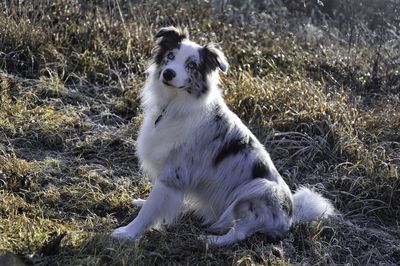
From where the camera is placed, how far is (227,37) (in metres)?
9.12

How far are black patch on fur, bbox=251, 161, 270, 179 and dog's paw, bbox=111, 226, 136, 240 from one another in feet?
3.23

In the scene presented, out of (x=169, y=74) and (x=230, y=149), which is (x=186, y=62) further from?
(x=230, y=149)

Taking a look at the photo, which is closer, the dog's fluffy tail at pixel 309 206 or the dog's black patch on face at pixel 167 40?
the dog's black patch on face at pixel 167 40

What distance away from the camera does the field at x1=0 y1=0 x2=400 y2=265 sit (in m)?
4.61

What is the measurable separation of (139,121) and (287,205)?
7.61 ft

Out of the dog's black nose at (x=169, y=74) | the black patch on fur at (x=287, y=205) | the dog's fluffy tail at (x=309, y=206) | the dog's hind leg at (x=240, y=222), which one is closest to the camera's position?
the dog's black nose at (x=169, y=74)

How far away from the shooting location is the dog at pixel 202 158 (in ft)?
15.3

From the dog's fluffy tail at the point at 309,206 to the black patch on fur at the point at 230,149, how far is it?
2.41 ft

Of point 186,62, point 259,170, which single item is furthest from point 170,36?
point 259,170

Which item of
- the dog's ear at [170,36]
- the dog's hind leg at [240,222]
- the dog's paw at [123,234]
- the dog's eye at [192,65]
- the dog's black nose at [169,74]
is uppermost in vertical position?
the dog's ear at [170,36]

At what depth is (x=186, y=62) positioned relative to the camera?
15.1 ft

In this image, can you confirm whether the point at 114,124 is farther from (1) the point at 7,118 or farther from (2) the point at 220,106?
(2) the point at 220,106

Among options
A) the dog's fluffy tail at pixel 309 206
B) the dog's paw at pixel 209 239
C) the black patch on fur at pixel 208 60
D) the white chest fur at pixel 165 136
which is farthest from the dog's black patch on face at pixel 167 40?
the dog's fluffy tail at pixel 309 206

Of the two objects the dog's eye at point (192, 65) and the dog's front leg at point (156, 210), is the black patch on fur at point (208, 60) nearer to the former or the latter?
the dog's eye at point (192, 65)
